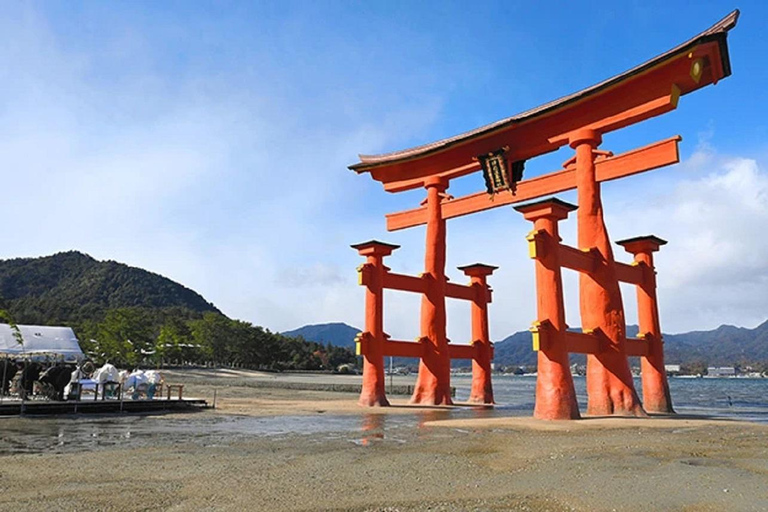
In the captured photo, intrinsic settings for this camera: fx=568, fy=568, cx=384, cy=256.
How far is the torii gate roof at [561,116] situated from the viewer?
14.6m

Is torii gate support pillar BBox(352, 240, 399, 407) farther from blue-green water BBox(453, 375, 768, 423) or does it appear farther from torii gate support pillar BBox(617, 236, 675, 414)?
torii gate support pillar BBox(617, 236, 675, 414)

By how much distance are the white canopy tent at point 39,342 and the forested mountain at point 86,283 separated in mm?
97906

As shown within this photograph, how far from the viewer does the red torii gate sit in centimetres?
1476

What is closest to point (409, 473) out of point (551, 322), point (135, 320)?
point (551, 322)

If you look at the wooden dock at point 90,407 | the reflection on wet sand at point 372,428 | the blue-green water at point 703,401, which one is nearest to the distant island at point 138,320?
the blue-green water at point 703,401

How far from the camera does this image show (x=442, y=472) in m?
7.43

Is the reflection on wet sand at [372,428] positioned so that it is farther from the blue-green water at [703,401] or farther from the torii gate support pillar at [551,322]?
the blue-green water at [703,401]

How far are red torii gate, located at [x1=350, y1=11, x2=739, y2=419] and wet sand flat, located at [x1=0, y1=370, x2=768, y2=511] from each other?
3.53 metres

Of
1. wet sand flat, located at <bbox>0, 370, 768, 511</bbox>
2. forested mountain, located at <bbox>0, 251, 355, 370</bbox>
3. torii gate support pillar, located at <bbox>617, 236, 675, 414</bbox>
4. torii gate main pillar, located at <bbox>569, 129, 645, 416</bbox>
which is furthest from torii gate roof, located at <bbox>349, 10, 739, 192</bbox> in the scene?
forested mountain, located at <bbox>0, 251, 355, 370</bbox>

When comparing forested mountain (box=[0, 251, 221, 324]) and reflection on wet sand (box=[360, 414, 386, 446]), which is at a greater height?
forested mountain (box=[0, 251, 221, 324])

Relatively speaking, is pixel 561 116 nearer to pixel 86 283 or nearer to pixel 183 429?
pixel 183 429

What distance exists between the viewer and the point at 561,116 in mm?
17641

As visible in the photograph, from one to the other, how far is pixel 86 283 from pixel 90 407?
430 ft

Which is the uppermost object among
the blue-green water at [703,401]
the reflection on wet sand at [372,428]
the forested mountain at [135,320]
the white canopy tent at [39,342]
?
the forested mountain at [135,320]
